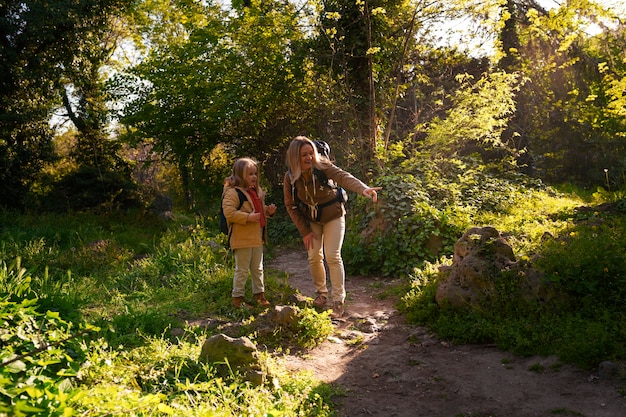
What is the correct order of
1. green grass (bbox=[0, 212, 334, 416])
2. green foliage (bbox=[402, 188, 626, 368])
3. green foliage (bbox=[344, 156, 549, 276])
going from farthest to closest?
green foliage (bbox=[344, 156, 549, 276]) < green foliage (bbox=[402, 188, 626, 368]) < green grass (bbox=[0, 212, 334, 416])

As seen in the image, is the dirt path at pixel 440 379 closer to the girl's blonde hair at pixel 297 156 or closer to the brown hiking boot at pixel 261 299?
the brown hiking boot at pixel 261 299

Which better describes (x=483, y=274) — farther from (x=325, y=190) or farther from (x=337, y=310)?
(x=325, y=190)

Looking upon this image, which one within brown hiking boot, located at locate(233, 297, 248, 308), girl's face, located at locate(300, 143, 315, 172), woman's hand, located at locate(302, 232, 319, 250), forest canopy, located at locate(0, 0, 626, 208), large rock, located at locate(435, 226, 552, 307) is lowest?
brown hiking boot, located at locate(233, 297, 248, 308)

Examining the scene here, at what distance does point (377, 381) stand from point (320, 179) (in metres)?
2.44

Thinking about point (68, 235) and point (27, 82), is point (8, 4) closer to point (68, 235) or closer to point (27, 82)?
point (27, 82)

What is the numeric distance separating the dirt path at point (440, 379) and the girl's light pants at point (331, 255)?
520 millimetres

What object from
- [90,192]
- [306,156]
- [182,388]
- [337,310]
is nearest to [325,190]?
[306,156]


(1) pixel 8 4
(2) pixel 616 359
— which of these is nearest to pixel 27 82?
(1) pixel 8 4

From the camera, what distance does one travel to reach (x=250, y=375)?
3.64 meters

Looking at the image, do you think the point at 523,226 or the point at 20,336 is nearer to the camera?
the point at 20,336

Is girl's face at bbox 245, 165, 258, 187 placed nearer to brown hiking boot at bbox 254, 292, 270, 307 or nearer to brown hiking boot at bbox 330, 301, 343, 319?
brown hiking boot at bbox 254, 292, 270, 307

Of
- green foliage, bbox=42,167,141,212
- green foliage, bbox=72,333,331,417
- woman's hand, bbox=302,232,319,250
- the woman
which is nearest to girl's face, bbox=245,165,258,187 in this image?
the woman

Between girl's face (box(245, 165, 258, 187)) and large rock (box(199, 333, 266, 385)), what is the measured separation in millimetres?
2411

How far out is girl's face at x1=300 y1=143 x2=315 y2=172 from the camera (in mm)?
5695
